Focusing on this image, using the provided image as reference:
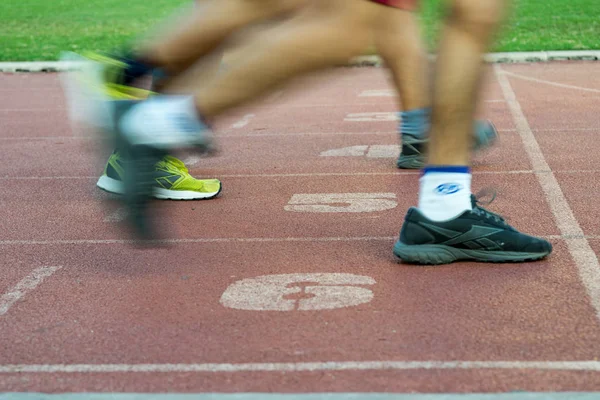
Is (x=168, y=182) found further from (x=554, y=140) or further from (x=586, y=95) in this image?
(x=586, y=95)

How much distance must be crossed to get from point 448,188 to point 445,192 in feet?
0.10

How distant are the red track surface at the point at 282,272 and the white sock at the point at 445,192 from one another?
22 cm

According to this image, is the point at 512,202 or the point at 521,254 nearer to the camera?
the point at 521,254

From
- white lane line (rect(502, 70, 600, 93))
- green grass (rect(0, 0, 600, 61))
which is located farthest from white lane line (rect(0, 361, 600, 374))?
green grass (rect(0, 0, 600, 61))

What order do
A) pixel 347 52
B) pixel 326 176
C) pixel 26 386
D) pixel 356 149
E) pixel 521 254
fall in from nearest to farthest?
pixel 26 386, pixel 347 52, pixel 521 254, pixel 326 176, pixel 356 149

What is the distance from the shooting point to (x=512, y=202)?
4.92 meters

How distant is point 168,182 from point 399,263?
5.34ft

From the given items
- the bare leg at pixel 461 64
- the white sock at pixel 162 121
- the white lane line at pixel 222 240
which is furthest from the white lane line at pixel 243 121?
the white sock at pixel 162 121

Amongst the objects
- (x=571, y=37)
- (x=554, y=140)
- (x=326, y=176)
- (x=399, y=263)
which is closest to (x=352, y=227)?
(x=399, y=263)

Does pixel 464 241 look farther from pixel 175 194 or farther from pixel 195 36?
pixel 175 194

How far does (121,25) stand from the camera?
63.9 ft

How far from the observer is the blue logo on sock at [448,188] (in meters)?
3.56

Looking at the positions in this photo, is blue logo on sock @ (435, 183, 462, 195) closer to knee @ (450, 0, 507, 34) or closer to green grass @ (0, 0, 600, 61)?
knee @ (450, 0, 507, 34)

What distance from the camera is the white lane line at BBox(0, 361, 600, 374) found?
2.71 metres
